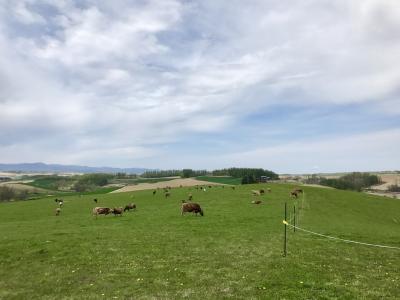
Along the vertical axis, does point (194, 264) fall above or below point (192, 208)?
below

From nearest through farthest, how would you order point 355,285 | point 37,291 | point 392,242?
point 355,285
point 37,291
point 392,242

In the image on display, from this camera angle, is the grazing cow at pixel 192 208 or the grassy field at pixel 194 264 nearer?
the grassy field at pixel 194 264

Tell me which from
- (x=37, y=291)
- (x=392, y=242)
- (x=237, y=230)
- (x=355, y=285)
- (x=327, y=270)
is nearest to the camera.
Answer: (x=355, y=285)

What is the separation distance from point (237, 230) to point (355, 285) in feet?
52.2

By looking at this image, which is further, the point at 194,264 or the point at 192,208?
the point at 192,208

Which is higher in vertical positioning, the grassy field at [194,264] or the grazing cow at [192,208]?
the grazing cow at [192,208]

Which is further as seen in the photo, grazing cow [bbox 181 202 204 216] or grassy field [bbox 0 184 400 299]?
grazing cow [bbox 181 202 204 216]

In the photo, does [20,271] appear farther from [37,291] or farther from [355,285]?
[355,285]

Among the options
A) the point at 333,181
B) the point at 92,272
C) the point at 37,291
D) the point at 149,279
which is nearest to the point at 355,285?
the point at 149,279

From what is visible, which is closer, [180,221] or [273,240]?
[273,240]

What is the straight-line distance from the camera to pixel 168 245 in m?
25.8

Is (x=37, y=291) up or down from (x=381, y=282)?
down

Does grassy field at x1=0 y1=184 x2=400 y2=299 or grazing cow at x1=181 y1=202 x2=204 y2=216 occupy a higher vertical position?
grazing cow at x1=181 y1=202 x2=204 y2=216

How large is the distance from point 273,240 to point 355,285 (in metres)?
10.8
